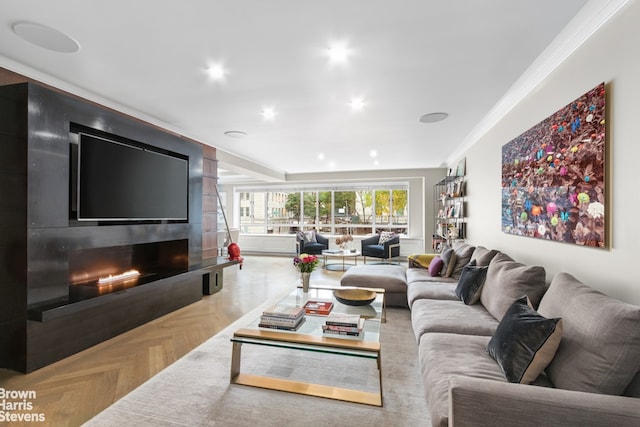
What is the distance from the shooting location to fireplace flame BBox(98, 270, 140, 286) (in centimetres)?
297

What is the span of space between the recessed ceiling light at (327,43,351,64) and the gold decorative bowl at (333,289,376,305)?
80.8 inches

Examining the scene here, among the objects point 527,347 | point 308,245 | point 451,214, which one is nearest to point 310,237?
point 308,245

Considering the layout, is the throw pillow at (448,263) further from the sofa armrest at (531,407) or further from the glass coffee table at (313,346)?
the sofa armrest at (531,407)

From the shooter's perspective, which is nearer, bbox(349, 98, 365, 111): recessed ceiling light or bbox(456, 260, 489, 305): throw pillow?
bbox(456, 260, 489, 305): throw pillow

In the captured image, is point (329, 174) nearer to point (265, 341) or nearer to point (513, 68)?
point (513, 68)

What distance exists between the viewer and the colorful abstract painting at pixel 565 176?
1842 millimetres

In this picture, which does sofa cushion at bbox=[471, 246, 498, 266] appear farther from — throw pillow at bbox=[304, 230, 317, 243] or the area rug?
throw pillow at bbox=[304, 230, 317, 243]

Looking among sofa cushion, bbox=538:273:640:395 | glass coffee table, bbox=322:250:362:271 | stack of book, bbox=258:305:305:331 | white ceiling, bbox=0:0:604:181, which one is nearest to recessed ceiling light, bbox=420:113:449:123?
white ceiling, bbox=0:0:604:181

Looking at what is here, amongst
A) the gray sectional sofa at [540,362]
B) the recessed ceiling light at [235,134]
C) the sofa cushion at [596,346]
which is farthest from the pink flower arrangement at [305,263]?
the recessed ceiling light at [235,134]

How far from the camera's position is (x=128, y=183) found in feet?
10.3

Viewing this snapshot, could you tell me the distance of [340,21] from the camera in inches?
73.8

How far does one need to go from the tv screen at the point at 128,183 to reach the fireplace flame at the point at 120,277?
24.8 inches

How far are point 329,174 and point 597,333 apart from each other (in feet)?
23.2

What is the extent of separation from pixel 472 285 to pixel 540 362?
1353mm
